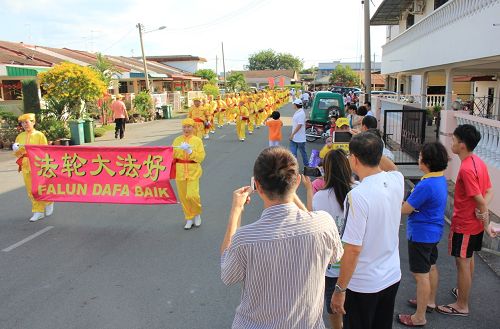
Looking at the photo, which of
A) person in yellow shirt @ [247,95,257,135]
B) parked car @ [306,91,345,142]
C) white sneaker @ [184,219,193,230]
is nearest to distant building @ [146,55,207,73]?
person in yellow shirt @ [247,95,257,135]

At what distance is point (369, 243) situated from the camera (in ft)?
8.95

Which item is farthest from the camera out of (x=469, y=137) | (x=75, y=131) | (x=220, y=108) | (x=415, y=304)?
(x=220, y=108)

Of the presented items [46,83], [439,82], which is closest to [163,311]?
[46,83]

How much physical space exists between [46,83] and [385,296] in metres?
15.8

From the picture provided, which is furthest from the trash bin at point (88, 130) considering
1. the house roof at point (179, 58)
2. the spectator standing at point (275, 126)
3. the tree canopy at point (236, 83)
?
the house roof at point (179, 58)

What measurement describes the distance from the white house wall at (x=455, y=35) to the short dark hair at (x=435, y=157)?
5.42 metres

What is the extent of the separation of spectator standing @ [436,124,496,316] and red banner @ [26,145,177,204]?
4041 mm

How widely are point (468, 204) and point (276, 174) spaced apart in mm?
2636

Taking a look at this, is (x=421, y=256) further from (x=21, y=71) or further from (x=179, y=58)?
(x=179, y=58)

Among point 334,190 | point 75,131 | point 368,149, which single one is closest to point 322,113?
point 75,131

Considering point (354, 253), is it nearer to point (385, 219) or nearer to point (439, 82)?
point (385, 219)

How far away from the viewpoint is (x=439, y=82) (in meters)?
29.0

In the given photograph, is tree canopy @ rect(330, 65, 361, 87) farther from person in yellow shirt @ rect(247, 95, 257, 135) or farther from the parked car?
the parked car

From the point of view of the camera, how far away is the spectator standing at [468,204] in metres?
3.85
